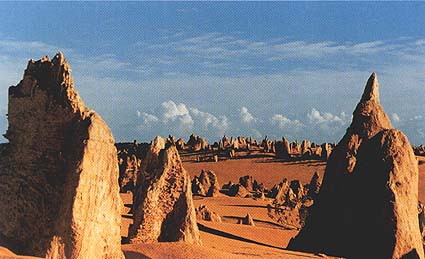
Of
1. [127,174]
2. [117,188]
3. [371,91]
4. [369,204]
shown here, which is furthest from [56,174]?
[127,174]

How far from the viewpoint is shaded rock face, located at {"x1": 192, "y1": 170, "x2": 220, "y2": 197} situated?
37.9 meters

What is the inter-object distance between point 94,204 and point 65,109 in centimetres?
169

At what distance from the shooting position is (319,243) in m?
18.0

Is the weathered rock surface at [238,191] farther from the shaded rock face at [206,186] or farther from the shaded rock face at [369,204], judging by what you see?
the shaded rock face at [369,204]

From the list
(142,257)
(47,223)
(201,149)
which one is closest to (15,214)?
(47,223)

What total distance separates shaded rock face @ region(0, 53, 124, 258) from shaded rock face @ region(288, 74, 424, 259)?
26.6 feet

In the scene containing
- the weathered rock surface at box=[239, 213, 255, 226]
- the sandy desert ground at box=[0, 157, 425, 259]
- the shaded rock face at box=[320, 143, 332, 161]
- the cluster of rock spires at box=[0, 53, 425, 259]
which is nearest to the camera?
→ the cluster of rock spires at box=[0, 53, 425, 259]

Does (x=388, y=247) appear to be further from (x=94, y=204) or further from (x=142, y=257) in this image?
(x=94, y=204)

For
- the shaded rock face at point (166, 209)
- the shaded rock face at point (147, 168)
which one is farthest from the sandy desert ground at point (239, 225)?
the shaded rock face at point (147, 168)

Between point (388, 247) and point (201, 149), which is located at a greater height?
point (201, 149)

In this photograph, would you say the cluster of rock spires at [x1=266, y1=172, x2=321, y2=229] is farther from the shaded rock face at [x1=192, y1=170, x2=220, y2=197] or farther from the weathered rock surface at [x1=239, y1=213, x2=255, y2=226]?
the shaded rock face at [x1=192, y1=170, x2=220, y2=197]

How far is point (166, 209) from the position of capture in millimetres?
15688

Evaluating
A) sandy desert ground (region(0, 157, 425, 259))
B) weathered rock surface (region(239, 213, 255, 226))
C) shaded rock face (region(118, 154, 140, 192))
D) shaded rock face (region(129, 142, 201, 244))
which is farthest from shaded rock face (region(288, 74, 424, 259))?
shaded rock face (region(118, 154, 140, 192))

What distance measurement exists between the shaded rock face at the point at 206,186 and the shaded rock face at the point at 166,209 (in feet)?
71.1
